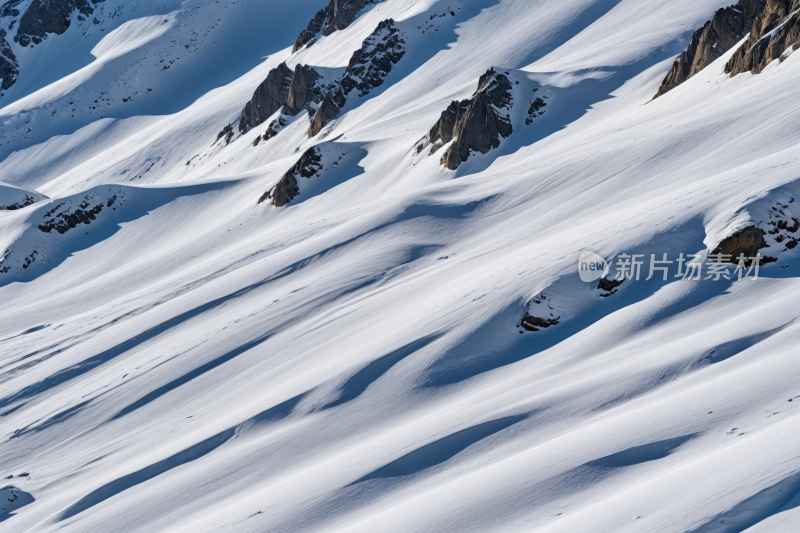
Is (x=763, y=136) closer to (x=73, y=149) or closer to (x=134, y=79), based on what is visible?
(x=73, y=149)

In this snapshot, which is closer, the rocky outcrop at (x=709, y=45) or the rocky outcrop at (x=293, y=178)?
the rocky outcrop at (x=709, y=45)

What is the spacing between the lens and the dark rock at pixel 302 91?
54156 mm

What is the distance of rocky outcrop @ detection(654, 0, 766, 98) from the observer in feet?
90.5

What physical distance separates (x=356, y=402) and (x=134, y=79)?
78.9 m

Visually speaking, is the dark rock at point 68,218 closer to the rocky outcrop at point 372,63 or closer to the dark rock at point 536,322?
the rocky outcrop at point 372,63

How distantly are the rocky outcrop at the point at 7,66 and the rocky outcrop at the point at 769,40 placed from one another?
99.9 metres

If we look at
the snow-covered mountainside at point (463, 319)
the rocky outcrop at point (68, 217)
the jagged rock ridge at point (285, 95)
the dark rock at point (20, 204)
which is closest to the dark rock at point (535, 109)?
the snow-covered mountainside at point (463, 319)

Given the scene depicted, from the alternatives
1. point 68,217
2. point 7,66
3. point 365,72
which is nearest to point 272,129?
point 365,72

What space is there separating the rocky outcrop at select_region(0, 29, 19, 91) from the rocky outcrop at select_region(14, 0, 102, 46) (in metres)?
2.31

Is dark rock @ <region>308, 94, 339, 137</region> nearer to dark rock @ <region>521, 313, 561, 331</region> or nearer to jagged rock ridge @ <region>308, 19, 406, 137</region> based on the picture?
jagged rock ridge @ <region>308, 19, 406, 137</region>

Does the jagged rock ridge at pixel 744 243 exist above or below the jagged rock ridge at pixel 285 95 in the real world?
below

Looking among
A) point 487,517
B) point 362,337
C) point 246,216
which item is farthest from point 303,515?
point 246,216

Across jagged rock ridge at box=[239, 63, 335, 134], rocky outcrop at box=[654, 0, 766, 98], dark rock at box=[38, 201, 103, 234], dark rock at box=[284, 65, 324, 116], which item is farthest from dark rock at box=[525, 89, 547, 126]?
dark rock at box=[38, 201, 103, 234]

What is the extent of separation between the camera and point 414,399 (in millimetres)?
13602
